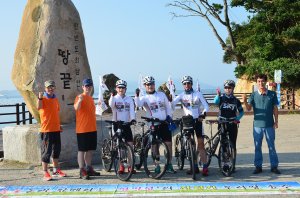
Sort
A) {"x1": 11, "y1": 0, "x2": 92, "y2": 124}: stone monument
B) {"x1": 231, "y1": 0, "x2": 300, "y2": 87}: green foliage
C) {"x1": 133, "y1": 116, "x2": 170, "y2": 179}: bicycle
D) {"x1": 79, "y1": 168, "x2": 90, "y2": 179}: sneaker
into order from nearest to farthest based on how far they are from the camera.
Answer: {"x1": 133, "y1": 116, "x2": 170, "y2": 179}: bicycle → {"x1": 79, "y1": 168, "x2": 90, "y2": 179}: sneaker → {"x1": 11, "y1": 0, "x2": 92, "y2": 124}: stone monument → {"x1": 231, "y1": 0, "x2": 300, "y2": 87}: green foliage

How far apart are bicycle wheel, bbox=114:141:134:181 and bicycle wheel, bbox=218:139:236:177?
5.23 feet

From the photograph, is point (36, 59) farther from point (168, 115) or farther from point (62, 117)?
point (168, 115)

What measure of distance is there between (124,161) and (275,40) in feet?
68.7

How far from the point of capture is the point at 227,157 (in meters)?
7.43

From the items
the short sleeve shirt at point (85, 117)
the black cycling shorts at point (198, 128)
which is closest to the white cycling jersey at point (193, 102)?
the black cycling shorts at point (198, 128)

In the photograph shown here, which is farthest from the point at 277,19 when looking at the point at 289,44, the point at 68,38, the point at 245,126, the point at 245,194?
the point at 245,194

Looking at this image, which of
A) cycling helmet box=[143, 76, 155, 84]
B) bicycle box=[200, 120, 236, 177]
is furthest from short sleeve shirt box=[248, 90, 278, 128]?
cycling helmet box=[143, 76, 155, 84]

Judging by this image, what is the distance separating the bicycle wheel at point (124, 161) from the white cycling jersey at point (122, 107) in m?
0.58

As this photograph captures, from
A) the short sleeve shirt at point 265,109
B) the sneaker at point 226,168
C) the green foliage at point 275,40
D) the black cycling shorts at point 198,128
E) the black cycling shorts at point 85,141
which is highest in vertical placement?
the green foliage at point 275,40

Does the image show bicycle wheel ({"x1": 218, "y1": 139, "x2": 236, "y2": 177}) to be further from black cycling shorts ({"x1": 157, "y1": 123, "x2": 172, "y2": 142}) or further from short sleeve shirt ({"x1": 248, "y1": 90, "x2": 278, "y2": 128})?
black cycling shorts ({"x1": 157, "y1": 123, "x2": 172, "y2": 142})

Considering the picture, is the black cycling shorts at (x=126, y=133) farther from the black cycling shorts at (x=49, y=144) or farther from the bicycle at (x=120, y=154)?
the black cycling shorts at (x=49, y=144)

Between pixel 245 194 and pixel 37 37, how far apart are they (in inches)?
206

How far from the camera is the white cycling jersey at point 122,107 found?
7.64 meters

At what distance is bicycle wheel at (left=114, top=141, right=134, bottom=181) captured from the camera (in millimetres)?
7156
